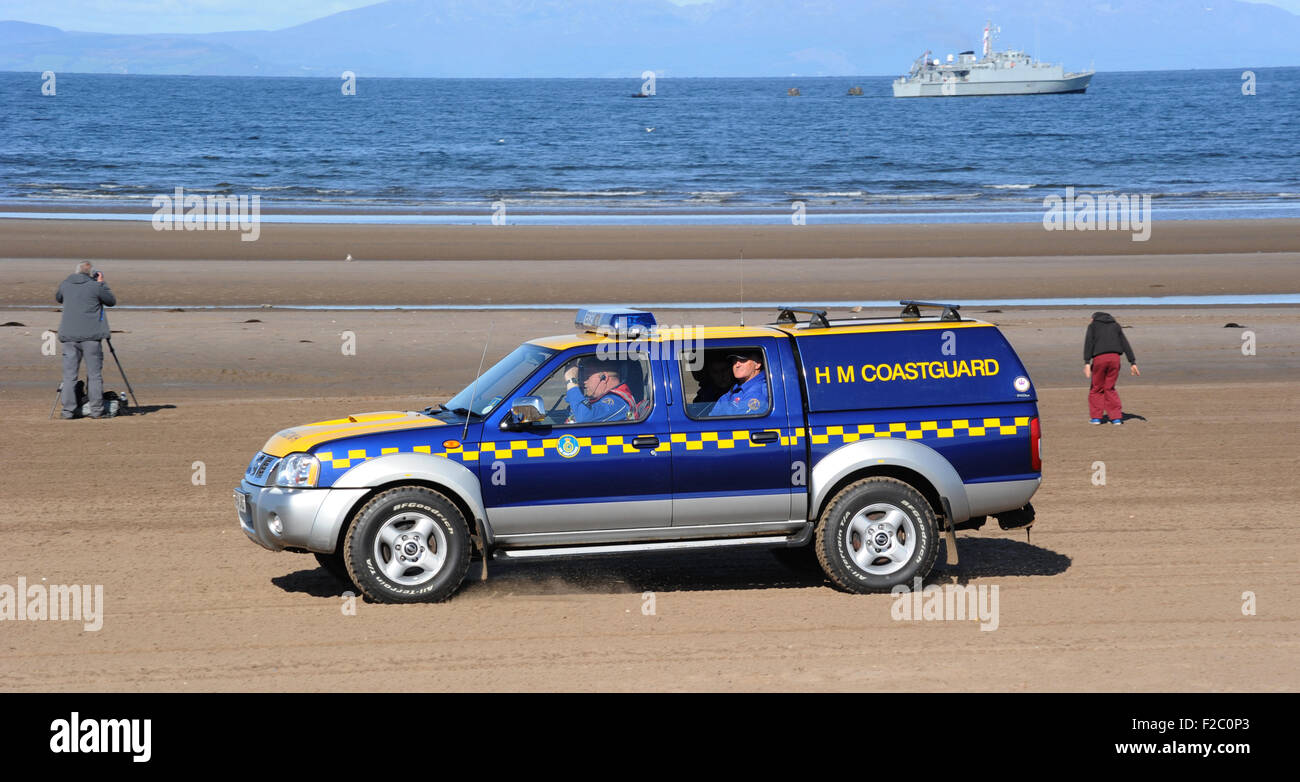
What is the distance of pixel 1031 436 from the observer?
9.20 m

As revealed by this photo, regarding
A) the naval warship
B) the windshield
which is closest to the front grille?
the windshield

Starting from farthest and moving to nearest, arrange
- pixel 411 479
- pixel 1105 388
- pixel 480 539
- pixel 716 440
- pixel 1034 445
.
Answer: pixel 1105 388 < pixel 1034 445 < pixel 716 440 < pixel 480 539 < pixel 411 479

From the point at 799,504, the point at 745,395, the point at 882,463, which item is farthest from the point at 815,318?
the point at 799,504

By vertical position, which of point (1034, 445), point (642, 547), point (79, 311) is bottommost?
point (642, 547)

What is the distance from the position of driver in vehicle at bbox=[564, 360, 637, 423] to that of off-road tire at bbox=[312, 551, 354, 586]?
176 centimetres

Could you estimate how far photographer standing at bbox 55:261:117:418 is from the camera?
16.3m

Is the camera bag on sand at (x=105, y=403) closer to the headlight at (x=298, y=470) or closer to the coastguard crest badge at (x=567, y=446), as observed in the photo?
the headlight at (x=298, y=470)

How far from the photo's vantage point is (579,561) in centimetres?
1038

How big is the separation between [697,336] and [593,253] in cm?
2543

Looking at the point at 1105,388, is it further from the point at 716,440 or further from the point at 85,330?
the point at 85,330

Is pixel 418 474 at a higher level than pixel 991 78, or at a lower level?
lower

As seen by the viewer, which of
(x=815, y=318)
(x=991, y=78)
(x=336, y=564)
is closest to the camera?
(x=336, y=564)

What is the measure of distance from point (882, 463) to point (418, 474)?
9.61 feet
